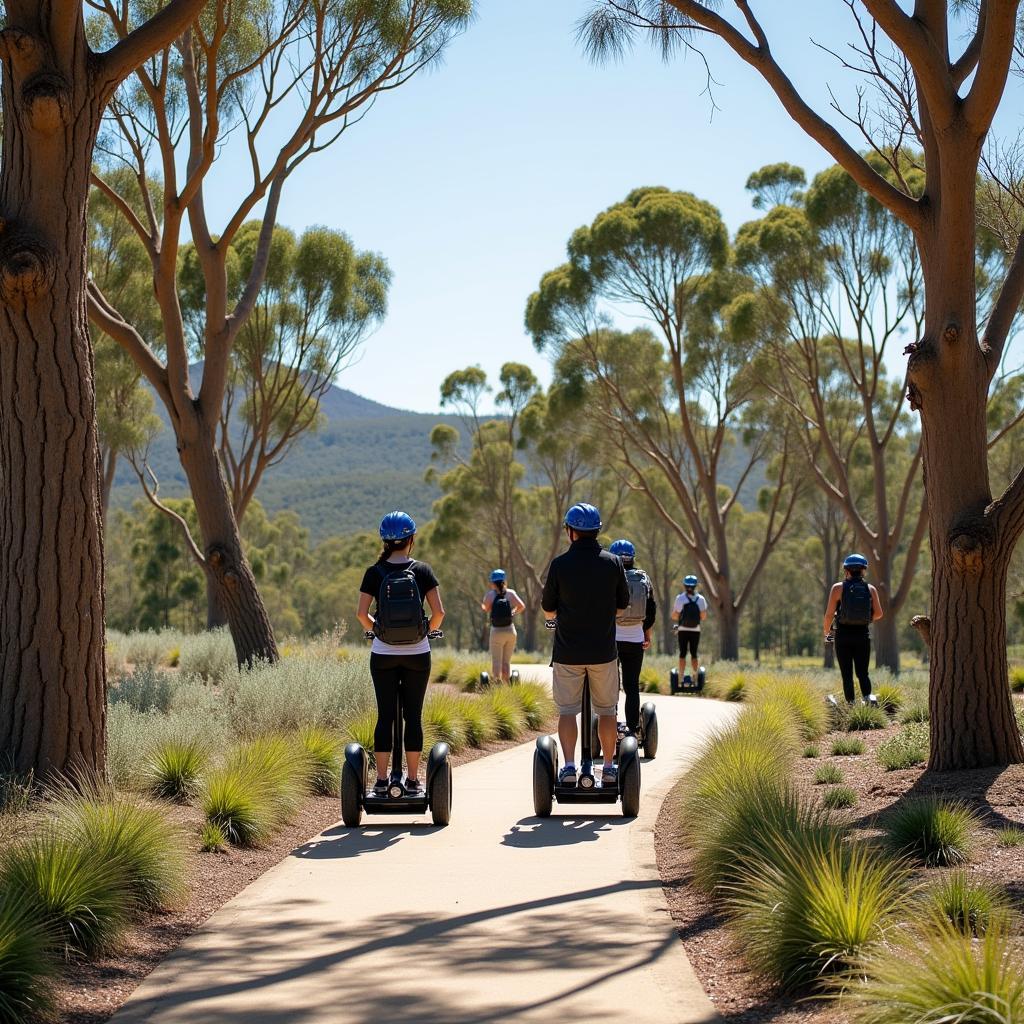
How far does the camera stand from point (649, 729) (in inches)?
490

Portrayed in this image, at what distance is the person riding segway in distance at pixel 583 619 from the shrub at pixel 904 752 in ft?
9.71

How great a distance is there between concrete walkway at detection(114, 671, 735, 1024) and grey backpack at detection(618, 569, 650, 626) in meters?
2.84

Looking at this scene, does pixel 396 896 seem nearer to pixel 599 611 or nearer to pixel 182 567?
pixel 599 611

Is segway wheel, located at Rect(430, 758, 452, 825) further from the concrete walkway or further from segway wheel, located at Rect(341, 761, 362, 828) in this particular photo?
segway wheel, located at Rect(341, 761, 362, 828)

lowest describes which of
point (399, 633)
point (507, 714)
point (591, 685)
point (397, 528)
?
point (507, 714)

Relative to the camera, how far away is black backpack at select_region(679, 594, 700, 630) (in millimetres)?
20656

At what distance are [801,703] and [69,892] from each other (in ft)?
36.1

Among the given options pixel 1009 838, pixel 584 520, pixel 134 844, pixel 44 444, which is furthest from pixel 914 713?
pixel 134 844

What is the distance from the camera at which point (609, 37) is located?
11.0 metres

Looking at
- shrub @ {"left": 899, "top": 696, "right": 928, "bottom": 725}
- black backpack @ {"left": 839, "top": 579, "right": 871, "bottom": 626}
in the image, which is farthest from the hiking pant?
shrub @ {"left": 899, "top": 696, "right": 928, "bottom": 725}

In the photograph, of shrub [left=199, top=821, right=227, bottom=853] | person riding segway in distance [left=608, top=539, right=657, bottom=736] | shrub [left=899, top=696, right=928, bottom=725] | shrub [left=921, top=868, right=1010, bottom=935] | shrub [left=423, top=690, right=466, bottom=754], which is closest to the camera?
shrub [left=921, top=868, right=1010, bottom=935]

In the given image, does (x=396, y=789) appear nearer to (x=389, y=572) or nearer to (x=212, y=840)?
(x=212, y=840)

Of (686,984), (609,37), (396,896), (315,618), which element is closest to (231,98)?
(609,37)

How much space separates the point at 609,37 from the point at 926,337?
3876 millimetres
